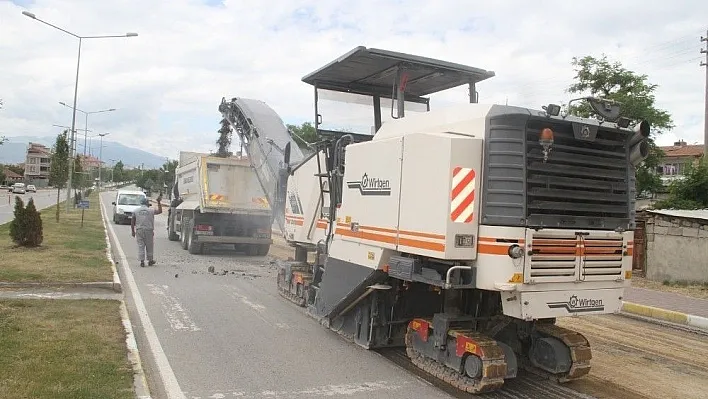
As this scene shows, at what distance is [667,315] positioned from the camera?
33.3 ft

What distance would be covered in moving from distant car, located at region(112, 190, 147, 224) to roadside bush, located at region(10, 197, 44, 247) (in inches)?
510

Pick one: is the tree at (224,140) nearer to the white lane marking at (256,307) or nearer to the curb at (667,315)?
the white lane marking at (256,307)

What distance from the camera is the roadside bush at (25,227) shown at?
14.3 metres

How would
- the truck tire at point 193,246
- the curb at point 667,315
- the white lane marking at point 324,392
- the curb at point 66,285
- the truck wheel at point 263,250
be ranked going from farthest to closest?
1. the truck wheel at point 263,250
2. the truck tire at point 193,246
3. the curb at point 667,315
4. the curb at point 66,285
5. the white lane marking at point 324,392

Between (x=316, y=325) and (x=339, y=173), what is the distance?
2106 millimetres

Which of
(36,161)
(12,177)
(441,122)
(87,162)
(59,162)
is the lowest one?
(441,122)

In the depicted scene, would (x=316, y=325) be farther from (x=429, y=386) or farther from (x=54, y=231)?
(x=54, y=231)

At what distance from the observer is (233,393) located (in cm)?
527

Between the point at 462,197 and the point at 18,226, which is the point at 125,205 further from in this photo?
the point at 462,197

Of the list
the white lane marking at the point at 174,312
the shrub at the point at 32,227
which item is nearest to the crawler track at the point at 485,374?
the white lane marking at the point at 174,312

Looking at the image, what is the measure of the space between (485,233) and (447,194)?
0.47 meters

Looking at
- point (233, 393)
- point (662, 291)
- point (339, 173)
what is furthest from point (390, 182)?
point (662, 291)

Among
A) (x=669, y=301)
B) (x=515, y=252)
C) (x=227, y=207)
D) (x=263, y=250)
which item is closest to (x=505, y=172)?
(x=515, y=252)

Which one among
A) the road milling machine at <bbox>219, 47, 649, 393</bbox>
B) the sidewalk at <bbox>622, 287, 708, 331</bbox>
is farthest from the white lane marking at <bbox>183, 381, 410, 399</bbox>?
the sidewalk at <bbox>622, 287, 708, 331</bbox>
